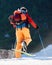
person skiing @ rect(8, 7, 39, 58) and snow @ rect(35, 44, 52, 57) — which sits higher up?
person skiing @ rect(8, 7, 39, 58)

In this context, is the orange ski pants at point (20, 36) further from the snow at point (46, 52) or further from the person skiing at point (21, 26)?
the snow at point (46, 52)

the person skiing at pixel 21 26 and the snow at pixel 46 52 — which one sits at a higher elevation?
the person skiing at pixel 21 26

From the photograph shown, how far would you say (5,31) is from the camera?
24.4ft

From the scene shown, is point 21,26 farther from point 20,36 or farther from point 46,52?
point 46,52

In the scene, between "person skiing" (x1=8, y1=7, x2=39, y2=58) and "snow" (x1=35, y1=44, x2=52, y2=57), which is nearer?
"person skiing" (x1=8, y1=7, x2=39, y2=58)

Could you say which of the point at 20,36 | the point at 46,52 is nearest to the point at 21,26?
the point at 20,36

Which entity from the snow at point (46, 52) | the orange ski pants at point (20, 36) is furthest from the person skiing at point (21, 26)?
the snow at point (46, 52)

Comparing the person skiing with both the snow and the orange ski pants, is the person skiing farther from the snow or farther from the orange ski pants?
the snow

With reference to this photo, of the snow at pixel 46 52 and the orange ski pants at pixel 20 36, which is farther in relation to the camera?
the snow at pixel 46 52

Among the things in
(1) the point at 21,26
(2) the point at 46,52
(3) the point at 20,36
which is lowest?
(2) the point at 46,52

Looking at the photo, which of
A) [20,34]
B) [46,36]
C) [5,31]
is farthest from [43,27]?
[20,34]

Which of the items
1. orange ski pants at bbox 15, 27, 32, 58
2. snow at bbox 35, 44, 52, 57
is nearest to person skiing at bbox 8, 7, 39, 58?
orange ski pants at bbox 15, 27, 32, 58

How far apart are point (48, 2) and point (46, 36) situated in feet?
2.34

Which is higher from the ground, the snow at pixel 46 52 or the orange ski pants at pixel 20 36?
the orange ski pants at pixel 20 36
